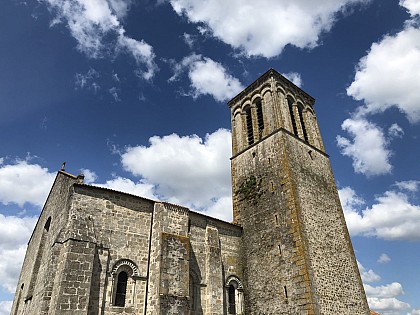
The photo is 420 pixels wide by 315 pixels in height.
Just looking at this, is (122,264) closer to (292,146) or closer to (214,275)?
(214,275)

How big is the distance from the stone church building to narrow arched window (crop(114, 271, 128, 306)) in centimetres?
4

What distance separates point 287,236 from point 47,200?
1283 centimetres

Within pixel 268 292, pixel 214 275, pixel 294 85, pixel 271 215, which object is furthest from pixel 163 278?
pixel 294 85

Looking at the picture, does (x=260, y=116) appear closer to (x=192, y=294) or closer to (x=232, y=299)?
(x=232, y=299)

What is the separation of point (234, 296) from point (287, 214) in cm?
513

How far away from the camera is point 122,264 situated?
43.7 feet

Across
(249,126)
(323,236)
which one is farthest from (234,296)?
(249,126)

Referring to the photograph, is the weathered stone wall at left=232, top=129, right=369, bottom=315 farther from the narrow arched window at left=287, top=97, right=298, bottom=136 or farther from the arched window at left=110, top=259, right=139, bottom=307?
the arched window at left=110, top=259, right=139, bottom=307

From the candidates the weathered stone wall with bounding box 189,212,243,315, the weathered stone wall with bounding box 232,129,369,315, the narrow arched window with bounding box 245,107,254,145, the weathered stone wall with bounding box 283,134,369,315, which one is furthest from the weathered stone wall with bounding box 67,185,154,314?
the narrow arched window with bounding box 245,107,254,145

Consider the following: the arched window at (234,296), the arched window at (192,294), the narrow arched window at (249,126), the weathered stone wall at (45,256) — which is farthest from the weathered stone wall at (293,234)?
the weathered stone wall at (45,256)

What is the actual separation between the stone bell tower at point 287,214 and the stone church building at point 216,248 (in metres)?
0.06

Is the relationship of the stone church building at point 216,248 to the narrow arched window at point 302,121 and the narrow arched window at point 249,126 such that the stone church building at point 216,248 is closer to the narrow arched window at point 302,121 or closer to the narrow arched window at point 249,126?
the narrow arched window at point 249,126

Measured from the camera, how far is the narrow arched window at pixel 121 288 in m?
12.8

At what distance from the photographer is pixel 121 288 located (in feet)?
43.0
